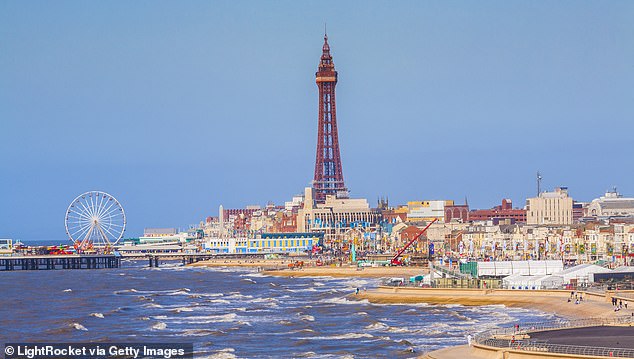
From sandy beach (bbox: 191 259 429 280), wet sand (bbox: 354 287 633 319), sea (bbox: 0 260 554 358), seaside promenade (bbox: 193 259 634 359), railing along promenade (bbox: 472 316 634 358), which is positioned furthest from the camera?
sandy beach (bbox: 191 259 429 280)

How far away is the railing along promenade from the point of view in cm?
5072

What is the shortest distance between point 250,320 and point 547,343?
36174 millimetres

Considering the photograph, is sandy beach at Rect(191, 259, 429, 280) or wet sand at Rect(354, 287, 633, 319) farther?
sandy beach at Rect(191, 259, 429, 280)

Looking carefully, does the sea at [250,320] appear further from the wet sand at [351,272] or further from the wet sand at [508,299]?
the wet sand at [351,272]

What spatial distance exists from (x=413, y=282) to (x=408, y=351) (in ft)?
149

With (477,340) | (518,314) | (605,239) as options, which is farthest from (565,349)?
(605,239)

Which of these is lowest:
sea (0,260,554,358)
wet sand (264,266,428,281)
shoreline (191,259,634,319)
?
sea (0,260,554,358)

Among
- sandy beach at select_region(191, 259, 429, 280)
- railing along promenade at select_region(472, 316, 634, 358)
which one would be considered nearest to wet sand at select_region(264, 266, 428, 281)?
sandy beach at select_region(191, 259, 429, 280)

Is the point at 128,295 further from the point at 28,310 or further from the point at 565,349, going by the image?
the point at 565,349

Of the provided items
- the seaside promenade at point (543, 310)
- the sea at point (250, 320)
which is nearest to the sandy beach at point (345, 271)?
the seaside promenade at point (543, 310)

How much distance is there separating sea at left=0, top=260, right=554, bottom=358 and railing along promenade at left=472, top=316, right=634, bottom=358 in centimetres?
555

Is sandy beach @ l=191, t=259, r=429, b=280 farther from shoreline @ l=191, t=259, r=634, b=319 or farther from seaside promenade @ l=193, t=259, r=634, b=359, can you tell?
shoreline @ l=191, t=259, r=634, b=319

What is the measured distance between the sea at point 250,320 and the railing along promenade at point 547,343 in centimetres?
555

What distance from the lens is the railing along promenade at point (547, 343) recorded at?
166 ft
